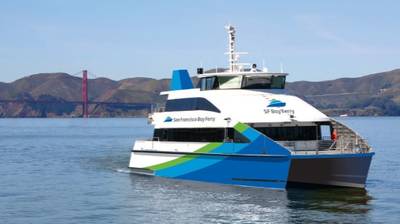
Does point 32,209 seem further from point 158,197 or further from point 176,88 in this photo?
point 176,88

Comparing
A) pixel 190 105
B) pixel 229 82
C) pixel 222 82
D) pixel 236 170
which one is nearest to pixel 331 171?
pixel 236 170

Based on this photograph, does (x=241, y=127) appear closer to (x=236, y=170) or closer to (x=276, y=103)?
(x=236, y=170)

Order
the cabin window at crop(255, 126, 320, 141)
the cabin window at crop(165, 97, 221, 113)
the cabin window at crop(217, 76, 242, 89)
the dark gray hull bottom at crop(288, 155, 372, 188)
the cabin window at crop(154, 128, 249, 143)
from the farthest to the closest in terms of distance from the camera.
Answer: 1. the cabin window at crop(217, 76, 242, 89)
2. the cabin window at crop(165, 97, 221, 113)
3. the cabin window at crop(255, 126, 320, 141)
4. the cabin window at crop(154, 128, 249, 143)
5. the dark gray hull bottom at crop(288, 155, 372, 188)

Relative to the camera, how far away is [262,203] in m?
23.1

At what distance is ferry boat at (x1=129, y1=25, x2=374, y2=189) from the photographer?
2477 centimetres

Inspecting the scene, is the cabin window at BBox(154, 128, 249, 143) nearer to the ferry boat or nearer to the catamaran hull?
the ferry boat

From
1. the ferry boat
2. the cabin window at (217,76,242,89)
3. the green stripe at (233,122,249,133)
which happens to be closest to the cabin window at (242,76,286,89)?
the ferry boat

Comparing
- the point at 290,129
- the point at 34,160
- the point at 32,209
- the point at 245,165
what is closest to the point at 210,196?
the point at 245,165

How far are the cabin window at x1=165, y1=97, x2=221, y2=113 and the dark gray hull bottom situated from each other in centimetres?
417

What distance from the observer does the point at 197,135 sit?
91.7 feet

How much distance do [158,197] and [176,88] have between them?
23.3ft

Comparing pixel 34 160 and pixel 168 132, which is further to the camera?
pixel 34 160

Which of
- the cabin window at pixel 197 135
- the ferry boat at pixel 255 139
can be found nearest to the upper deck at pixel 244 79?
the ferry boat at pixel 255 139

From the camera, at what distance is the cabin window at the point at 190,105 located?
27.5 metres
